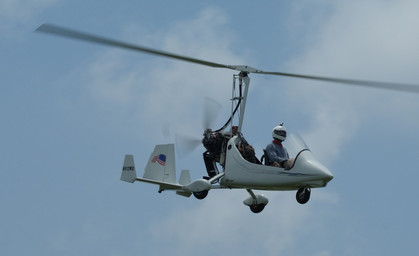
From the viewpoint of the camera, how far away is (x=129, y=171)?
77.4ft

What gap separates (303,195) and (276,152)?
154 cm

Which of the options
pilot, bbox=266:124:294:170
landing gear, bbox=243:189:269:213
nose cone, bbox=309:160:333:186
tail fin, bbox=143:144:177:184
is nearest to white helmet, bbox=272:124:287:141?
pilot, bbox=266:124:294:170

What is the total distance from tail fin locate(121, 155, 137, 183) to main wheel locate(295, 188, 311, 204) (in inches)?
198

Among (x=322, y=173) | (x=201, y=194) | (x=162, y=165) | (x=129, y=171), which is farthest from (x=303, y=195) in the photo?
(x=129, y=171)

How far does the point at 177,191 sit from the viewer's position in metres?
23.8

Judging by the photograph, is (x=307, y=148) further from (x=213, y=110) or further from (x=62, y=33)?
(x=62, y=33)

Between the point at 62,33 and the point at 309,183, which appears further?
the point at 309,183

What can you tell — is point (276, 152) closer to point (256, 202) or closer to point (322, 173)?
point (322, 173)

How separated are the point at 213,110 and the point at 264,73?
7.27 ft

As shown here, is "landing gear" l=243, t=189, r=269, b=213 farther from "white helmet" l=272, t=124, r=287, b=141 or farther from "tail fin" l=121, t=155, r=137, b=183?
"tail fin" l=121, t=155, r=137, b=183

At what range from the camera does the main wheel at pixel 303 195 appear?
22578mm

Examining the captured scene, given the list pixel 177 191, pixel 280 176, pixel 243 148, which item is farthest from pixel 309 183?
pixel 177 191

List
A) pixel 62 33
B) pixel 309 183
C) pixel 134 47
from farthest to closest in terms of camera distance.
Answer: pixel 309 183 < pixel 134 47 < pixel 62 33

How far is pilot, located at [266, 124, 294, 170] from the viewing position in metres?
22.8
